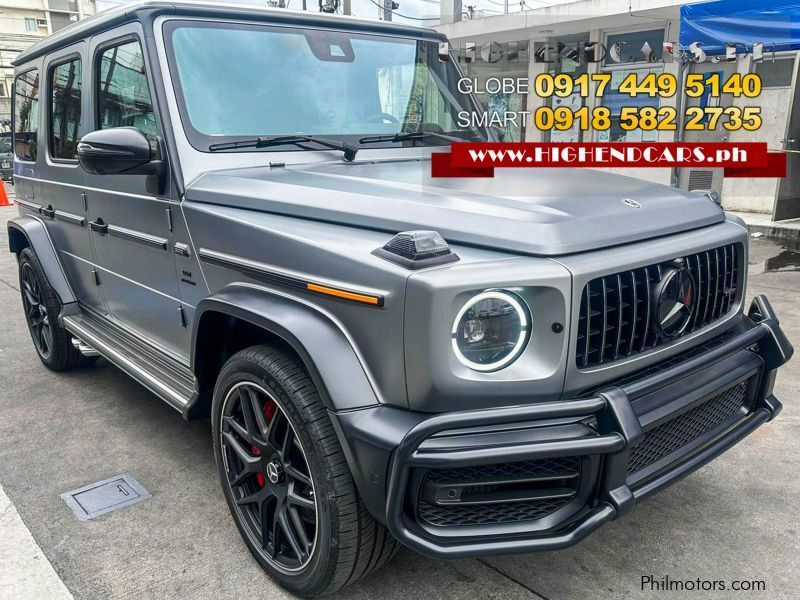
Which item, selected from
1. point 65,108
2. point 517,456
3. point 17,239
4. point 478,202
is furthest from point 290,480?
point 17,239

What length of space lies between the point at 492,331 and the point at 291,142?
4.86 feet

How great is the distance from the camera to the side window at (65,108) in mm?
3686

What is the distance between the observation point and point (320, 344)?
197 centimetres

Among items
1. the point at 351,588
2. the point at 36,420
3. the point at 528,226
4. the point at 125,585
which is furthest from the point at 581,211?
the point at 36,420

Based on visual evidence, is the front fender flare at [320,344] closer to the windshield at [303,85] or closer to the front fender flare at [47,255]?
the windshield at [303,85]

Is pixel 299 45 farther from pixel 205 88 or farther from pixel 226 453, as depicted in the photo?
pixel 226 453

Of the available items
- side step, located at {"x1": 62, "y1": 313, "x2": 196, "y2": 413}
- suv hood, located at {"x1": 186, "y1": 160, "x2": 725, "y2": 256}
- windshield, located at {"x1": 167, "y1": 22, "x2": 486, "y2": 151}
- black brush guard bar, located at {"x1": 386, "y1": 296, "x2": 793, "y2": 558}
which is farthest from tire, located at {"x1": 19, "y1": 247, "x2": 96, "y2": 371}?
black brush guard bar, located at {"x1": 386, "y1": 296, "x2": 793, "y2": 558}

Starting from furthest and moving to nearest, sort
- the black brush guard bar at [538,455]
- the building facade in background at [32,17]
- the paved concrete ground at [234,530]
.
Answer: the building facade in background at [32,17]
the paved concrete ground at [234,530]
the black brush guard bar at [538,455]

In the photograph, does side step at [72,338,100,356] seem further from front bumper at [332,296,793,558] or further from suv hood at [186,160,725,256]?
front bumper at [332,296,793,558]

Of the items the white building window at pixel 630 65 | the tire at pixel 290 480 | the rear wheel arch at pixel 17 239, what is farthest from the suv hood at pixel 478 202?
the white building window at pixel 630 65

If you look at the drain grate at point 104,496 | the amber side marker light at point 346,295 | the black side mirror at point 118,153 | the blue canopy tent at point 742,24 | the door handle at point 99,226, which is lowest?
the drain grate at point 104,496

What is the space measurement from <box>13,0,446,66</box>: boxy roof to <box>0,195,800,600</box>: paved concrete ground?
81.8 inches

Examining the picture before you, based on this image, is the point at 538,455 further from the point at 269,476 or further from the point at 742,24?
the point at 742,24

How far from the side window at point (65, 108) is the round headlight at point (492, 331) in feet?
9.36
